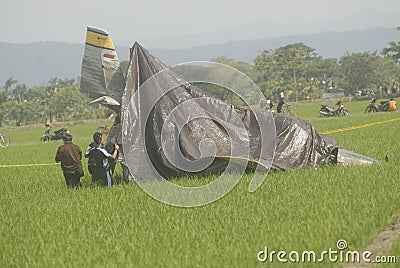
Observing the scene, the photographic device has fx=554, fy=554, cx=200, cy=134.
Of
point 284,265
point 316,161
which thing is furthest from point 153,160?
point 284,265

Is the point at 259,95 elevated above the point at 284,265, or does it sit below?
above

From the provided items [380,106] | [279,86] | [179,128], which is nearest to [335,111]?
[380,106]

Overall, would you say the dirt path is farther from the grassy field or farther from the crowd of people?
the crowd of people

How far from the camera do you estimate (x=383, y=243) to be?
450cm

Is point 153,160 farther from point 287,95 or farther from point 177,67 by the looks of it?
point 287,95

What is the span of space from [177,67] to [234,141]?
4.53ft

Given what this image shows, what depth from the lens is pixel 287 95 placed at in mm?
55875

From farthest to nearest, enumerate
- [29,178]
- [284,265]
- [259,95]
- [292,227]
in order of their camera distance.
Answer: [29,178], [259,95], [292,227], [284,265]

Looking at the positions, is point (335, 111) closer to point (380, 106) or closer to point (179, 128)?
point (380, 106)

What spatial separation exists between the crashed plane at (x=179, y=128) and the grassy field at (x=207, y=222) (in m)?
0.39

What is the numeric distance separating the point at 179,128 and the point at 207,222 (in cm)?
297

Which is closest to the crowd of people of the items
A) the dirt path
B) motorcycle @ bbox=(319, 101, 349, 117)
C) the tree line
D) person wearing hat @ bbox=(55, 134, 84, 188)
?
person wearing hat @ bbox=(55, 134, 84, 188)

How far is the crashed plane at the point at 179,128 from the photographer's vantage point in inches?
321

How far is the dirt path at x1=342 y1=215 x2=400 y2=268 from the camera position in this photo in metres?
4.07
